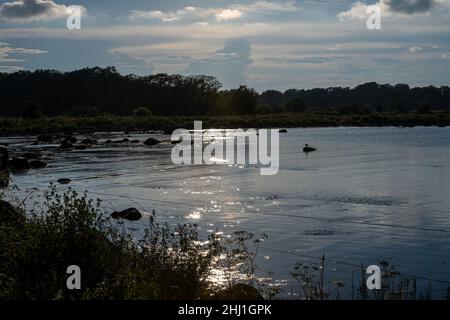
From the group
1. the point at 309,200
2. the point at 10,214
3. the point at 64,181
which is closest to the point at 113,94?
the point at 64,181

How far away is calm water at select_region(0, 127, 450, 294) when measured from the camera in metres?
16.8

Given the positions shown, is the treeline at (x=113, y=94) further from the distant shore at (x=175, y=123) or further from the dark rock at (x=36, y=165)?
the dark rock at (x=36, y=165)

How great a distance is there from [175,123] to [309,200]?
98302mm

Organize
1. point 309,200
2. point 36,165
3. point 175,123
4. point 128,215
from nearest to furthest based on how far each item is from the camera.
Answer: point 128,215, point 309,200, point 36,165, point 175,123

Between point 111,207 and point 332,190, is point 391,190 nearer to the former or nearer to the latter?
point 332,190

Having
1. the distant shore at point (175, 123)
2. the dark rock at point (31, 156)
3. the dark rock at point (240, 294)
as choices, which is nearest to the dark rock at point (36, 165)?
the dark rock at point (31, 156)

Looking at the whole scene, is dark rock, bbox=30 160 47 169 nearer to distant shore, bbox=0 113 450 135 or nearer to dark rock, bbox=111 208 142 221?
dark rock, bbox=111 208 142 221

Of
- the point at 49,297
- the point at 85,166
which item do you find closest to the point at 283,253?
the point at 49,297

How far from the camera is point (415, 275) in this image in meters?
14.5

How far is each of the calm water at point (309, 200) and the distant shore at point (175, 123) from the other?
58.3 meters

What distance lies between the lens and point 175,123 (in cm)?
12331

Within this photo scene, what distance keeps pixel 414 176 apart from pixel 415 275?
21.1m

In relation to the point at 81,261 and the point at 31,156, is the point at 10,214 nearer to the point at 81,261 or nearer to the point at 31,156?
the point at 81,261

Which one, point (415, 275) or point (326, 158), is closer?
point (415, 275)
